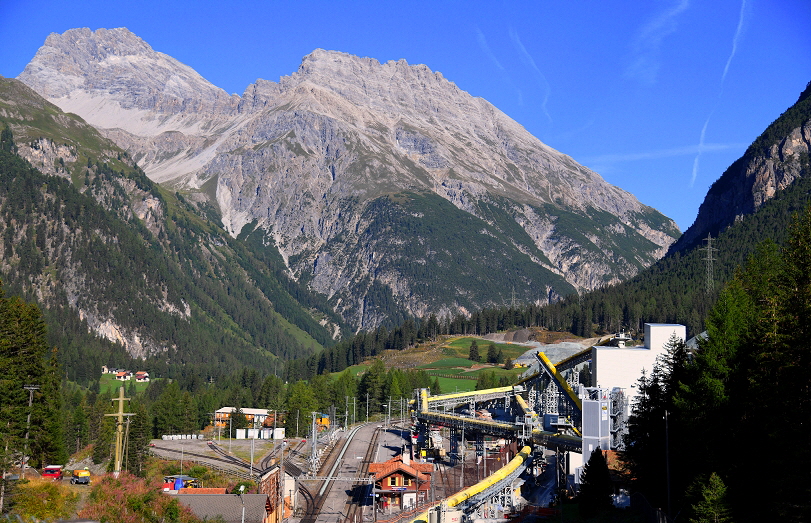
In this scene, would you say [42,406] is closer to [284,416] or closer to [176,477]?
[176,477]

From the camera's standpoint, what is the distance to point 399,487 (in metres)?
89.4

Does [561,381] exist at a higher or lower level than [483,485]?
higher

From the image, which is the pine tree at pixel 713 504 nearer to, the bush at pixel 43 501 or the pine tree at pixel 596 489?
the pine tree at pixel 596 489

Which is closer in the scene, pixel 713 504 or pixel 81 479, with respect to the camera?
pixel 713 504

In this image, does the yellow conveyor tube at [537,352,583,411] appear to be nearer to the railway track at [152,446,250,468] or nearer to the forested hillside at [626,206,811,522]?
the forested hillside at [626,206,811,522]

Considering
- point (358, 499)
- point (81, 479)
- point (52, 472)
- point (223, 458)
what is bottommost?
point (358, 499)

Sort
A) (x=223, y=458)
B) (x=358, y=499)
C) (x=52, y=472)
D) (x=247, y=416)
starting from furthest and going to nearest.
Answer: (x=247, y=416)
(x=223, y=458)
(x=358, y=499)
(x=52, y=472)

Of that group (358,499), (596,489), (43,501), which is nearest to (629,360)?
(358,499)

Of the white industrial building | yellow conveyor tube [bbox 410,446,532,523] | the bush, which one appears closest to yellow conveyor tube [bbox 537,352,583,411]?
the white industrial building

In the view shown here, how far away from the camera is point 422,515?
78.5 meters

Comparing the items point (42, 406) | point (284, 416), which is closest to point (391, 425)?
point (284, 416)

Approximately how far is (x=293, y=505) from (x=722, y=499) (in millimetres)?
48358

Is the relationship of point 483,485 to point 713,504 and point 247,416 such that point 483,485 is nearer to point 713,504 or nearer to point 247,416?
point 713,504

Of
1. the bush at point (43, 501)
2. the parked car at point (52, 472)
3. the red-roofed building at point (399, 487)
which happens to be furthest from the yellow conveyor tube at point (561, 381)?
the bush at point (43, 501)
